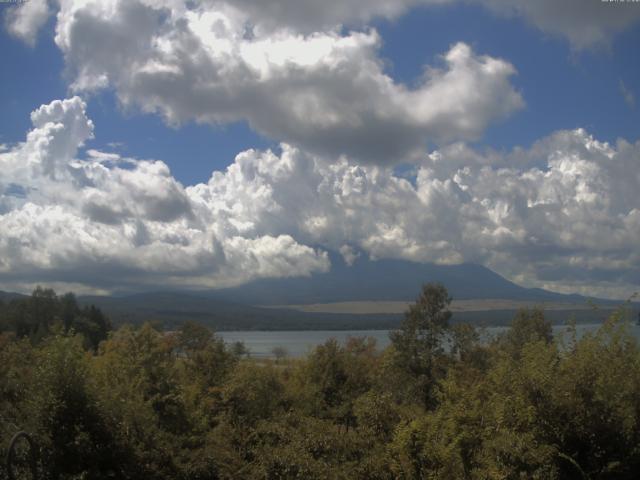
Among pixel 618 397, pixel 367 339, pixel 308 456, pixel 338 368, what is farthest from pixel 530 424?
pixel 367 339

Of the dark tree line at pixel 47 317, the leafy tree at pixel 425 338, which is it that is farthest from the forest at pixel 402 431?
the dark tree line at pixel 47 317

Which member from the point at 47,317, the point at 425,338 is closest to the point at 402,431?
the point at 425,338

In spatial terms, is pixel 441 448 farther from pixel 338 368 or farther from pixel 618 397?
pixel 338 368

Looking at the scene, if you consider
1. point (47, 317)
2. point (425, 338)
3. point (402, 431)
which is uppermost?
point (425, 338)

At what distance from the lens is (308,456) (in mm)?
15281

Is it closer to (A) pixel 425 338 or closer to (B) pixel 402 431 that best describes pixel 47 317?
(A) pixel 425 338

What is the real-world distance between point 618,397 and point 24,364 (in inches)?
955

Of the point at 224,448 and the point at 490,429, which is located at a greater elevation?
the point at 490,429

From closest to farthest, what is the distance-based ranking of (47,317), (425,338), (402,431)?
(402,431) < (425,338) < (47,317)

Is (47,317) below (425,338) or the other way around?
below

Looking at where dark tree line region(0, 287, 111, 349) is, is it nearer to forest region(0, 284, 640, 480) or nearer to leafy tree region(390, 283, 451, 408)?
leafy tree region(390, 283, 451, 408)

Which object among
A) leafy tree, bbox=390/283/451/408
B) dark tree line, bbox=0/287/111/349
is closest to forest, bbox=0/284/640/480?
leafy tree, bbox=390/283/451/408

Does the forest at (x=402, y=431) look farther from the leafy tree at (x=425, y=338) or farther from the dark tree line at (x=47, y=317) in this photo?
the dark tree line at (x=47, y=317)

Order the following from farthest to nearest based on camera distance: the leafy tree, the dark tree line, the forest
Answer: the dark tree line < the leafy tree < the forest
